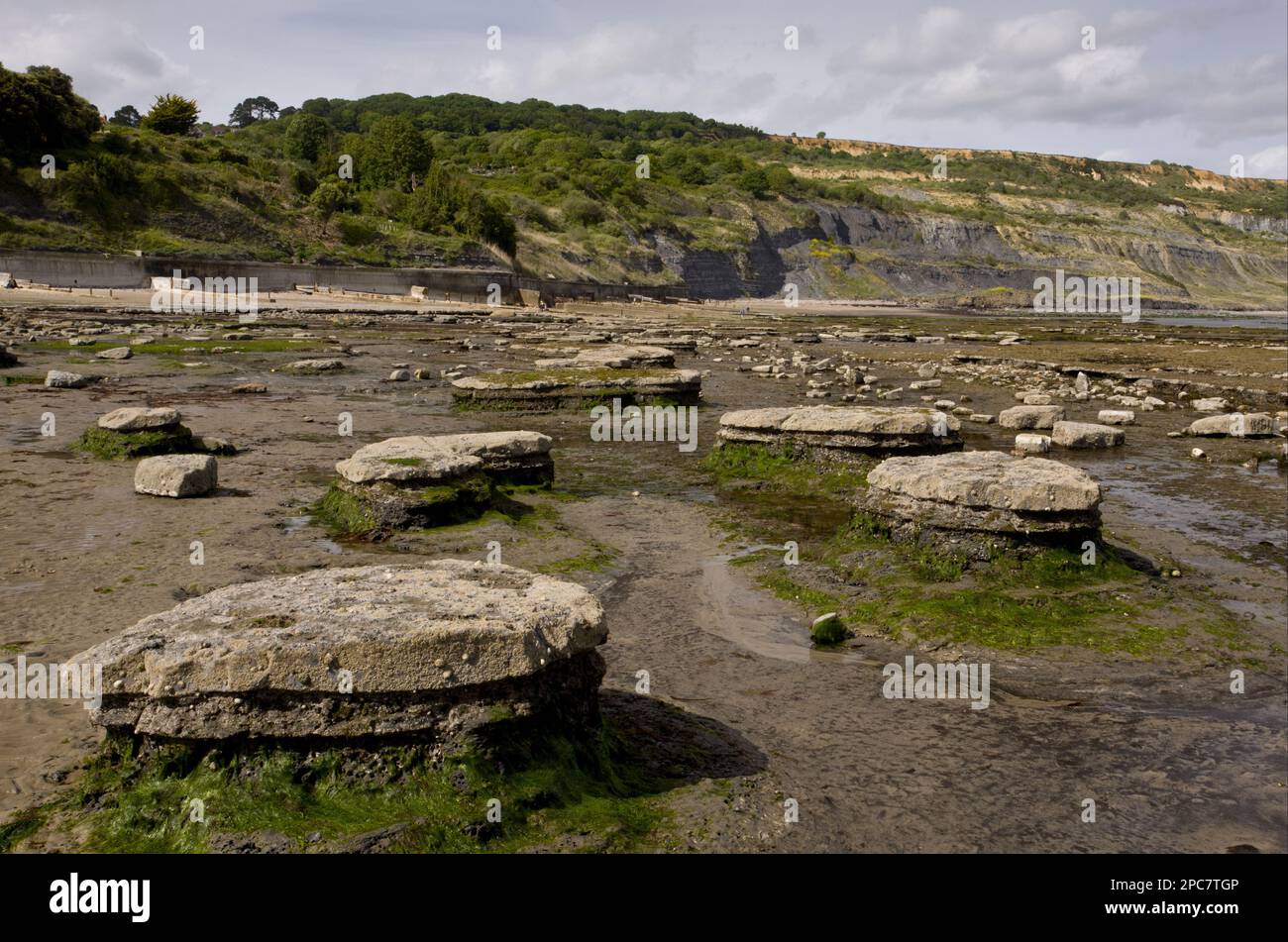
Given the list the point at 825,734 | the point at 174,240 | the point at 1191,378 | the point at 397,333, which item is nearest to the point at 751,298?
the point at 174,240

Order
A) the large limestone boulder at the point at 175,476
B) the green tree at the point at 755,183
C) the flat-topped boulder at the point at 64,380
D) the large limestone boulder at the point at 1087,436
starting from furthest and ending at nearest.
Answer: the green tree at the point at 755,183
the flat-topped boulder at the point at 64,380
the large limestone boulder at the point at 1087,436
the large limestone boulder at the point at 175,476

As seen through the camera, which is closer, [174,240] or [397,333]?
[397,333]

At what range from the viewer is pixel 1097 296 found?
489 feet

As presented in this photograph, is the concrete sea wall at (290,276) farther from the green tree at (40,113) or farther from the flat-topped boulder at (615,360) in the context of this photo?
the flat-topped boulder at (615,360)

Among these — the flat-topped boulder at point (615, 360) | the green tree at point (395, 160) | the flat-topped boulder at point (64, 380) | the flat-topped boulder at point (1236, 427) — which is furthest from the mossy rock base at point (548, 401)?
the green tree at point (395, 160)

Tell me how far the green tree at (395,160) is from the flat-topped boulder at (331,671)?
3873 inches

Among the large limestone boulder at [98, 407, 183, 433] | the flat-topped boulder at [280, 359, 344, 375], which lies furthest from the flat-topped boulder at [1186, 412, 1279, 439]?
the flat-topped boulder at [280, 359, 344, 375]

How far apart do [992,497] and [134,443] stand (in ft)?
37.8

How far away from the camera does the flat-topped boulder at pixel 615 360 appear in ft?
78.5

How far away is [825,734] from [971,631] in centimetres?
252

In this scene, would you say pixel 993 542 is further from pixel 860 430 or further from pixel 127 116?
pixel 127 116

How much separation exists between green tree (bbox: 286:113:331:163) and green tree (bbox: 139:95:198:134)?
51.5ft

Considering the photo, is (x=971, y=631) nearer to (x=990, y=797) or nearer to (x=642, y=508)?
(x=990, y=797)

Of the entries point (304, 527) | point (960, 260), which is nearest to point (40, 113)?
point (304, 527)
